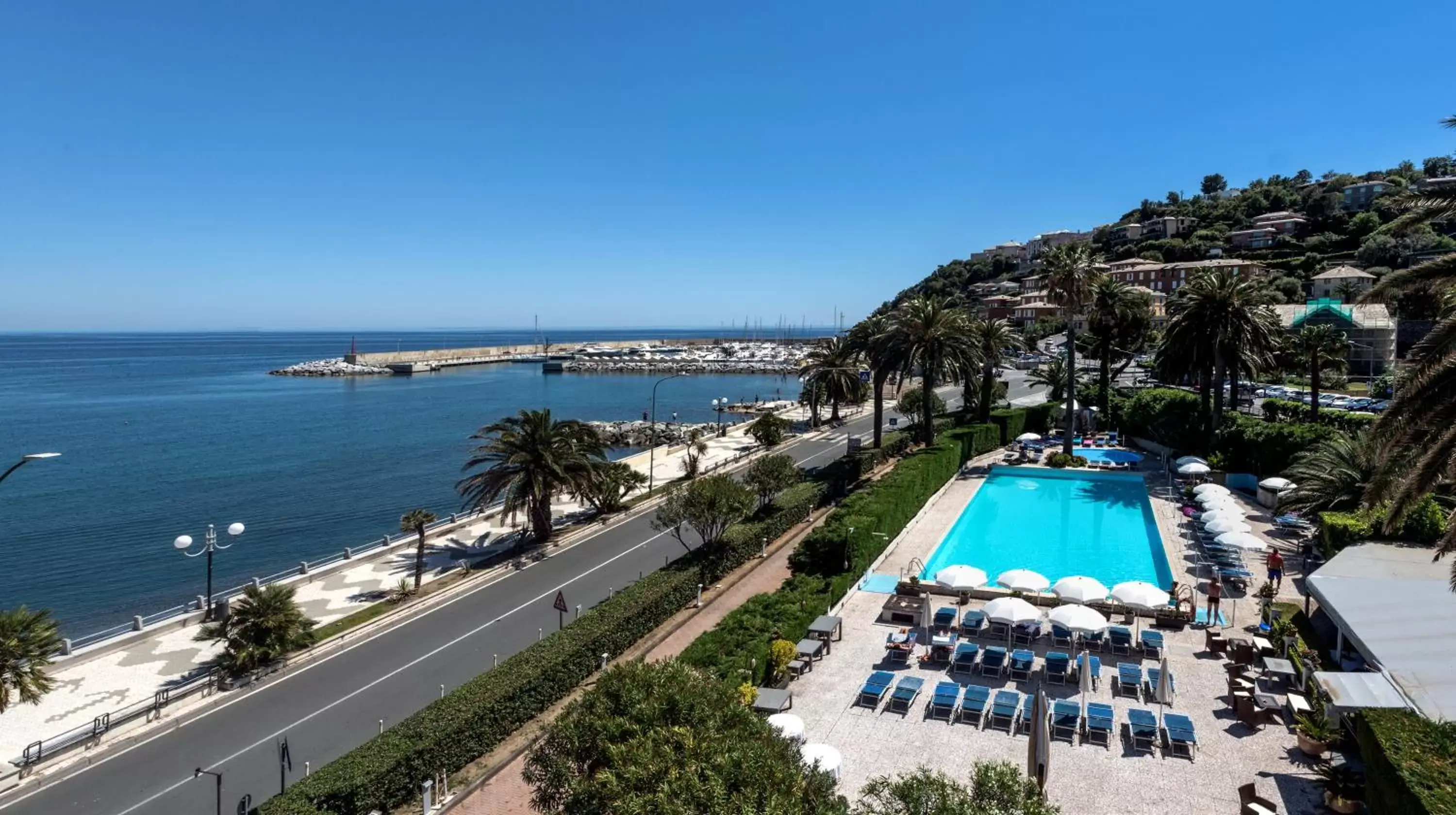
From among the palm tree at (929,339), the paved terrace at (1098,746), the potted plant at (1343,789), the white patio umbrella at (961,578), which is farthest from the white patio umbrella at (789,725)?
the palm tree at (929,339)

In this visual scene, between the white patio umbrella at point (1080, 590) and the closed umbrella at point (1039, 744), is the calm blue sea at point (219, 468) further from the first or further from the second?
the closed umbrella at point (1039, 744)

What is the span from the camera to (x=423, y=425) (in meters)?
81.7

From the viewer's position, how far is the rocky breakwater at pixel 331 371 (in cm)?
14512

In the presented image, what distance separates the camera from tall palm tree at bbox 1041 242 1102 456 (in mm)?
43562

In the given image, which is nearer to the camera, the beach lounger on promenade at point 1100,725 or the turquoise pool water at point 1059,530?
the beach lounger on promenade at point 1100,725

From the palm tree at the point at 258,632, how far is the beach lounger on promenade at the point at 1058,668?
19.6m

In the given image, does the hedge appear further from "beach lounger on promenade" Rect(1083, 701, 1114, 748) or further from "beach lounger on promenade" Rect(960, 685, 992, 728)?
"beach lounger on promenade" Rect(960, 685, 992, 728)

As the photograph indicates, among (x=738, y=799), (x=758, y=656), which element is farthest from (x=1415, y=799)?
(x=758, y=656)

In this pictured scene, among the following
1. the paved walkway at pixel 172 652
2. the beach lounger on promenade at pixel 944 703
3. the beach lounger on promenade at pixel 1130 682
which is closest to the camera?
the beach lounger on promenade at pixel 944 703

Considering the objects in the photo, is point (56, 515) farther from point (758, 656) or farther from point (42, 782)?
point (758, 656)

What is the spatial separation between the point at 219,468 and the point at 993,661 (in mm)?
62187

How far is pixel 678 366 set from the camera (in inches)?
6363

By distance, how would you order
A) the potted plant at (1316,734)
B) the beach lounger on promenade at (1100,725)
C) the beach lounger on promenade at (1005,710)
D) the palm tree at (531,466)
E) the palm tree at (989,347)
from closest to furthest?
the potted plant at (1316,734), the beach lounger on promenade at (1100,725), the beach lounger on promenade at (1005,710), the palm tree at (531,466), the palm tree at (989,347)

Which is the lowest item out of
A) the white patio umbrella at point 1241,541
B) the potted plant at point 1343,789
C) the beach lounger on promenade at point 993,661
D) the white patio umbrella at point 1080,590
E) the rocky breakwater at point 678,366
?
the beach lounger on promenade at point 993,661
